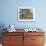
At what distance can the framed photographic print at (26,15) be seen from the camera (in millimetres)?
4238

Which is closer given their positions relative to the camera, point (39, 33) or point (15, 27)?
point (39, 33)

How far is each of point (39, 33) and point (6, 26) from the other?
3.82 feet

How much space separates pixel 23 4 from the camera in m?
4.23

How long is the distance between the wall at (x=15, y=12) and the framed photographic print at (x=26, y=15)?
124 mm

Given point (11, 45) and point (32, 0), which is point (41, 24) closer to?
point (32, 0)

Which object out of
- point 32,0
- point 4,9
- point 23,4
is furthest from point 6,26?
point 32,0

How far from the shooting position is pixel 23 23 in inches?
169

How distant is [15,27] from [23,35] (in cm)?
63

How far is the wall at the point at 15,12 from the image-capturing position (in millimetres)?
4229

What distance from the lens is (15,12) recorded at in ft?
13.9

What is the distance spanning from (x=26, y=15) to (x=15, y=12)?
0.38m

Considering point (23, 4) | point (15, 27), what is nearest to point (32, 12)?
point (23, 4)

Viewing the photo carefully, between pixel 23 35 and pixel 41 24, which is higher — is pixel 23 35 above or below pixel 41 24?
below

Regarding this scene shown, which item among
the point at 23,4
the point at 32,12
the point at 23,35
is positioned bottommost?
the point at 23,35
